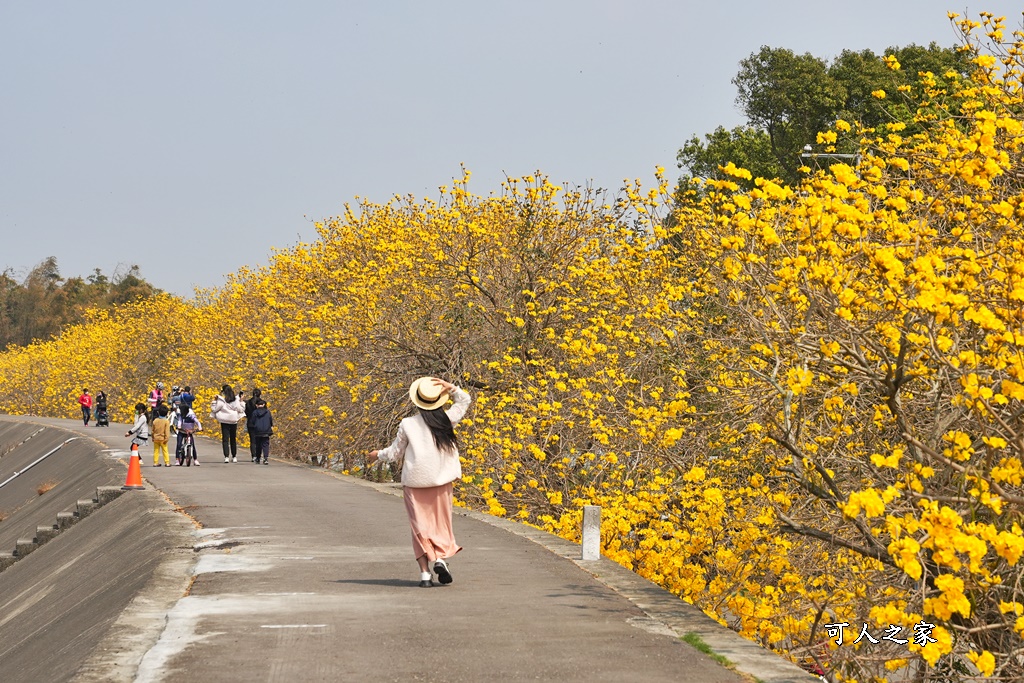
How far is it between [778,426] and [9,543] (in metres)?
22.8

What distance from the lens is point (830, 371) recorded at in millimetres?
9820

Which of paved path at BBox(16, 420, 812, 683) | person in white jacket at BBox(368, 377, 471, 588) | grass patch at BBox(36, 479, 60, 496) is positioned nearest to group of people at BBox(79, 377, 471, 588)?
person in white jacket at BBox(368, 377, 471, 588)

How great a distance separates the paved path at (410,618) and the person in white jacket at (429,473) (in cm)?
29

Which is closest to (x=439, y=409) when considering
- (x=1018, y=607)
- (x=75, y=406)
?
(x=1018, y=607)

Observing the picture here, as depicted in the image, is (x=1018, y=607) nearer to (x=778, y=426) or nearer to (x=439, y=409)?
(x=778, y=426)

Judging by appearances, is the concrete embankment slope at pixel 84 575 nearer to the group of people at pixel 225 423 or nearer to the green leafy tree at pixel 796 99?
the group of people at pixel 225 423

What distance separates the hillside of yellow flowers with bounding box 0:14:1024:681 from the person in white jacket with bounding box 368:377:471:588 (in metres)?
1.91

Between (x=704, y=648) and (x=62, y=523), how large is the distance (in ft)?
55.7

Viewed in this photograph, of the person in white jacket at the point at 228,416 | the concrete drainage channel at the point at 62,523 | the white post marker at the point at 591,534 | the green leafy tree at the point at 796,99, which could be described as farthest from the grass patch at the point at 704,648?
the green leafy tree at the point at 796,99

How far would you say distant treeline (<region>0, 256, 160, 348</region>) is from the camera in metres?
112

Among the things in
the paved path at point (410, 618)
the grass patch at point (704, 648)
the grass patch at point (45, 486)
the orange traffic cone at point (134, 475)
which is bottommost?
the grass patch at point (45, 486)

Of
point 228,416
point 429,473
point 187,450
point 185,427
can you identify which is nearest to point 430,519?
point 429,473

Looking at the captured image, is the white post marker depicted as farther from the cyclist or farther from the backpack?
the backpack

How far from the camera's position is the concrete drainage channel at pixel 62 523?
21.7 m
